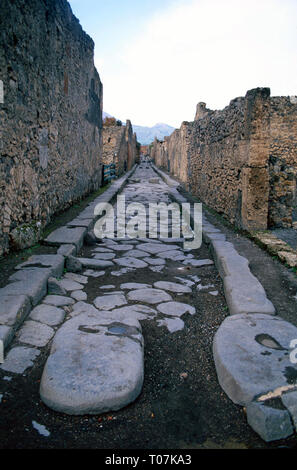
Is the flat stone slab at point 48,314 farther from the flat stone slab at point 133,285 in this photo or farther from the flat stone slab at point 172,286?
the flat stone slab at point 172,286

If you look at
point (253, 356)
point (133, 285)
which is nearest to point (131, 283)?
point (133, 285)

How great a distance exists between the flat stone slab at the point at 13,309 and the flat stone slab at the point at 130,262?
4.82 feet

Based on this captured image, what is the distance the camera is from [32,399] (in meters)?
1.66


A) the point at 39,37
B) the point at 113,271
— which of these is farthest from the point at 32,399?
the point at 39,37

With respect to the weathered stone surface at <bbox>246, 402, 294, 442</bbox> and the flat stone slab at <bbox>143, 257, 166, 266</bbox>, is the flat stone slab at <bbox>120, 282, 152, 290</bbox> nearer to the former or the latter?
the flat stone slab at <bbox>143, 257, 166, 266</bbox>

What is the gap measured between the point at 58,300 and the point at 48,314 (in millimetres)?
261

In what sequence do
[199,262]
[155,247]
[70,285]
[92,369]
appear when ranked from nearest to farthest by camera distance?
[92,369]
[70,285]
[199,262]
[155,247]

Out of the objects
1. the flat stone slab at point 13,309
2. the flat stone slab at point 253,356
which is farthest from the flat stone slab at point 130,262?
the flat stone slab at point 253,356

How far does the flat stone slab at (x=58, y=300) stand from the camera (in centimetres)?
269

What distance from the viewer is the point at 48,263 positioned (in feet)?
10.7

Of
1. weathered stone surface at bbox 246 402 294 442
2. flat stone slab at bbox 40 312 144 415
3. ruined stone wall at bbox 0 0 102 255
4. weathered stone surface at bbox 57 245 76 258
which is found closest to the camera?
weathered stone surface at bbox 246 402 294 442

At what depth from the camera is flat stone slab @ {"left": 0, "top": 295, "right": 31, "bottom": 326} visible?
2.18 metres

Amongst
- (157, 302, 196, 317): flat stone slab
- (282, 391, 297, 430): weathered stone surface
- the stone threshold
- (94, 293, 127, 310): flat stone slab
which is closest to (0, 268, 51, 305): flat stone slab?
the stone threshold

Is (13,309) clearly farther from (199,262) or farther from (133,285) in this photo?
(199,262)
